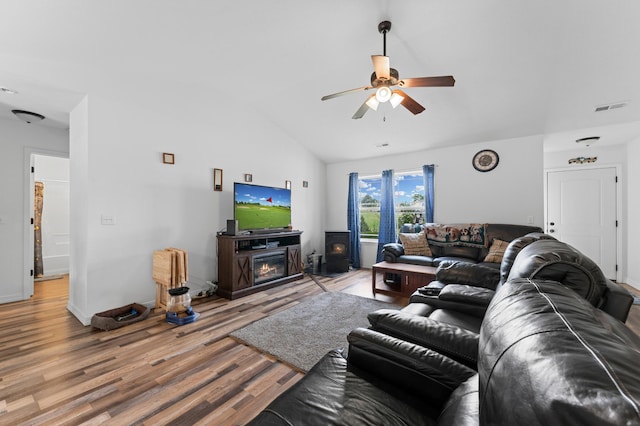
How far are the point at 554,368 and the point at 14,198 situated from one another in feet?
18.3

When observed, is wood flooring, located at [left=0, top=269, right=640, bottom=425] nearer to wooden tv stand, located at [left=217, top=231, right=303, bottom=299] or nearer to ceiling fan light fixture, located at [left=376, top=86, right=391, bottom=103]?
wooden tv stand, located at [left=217, top=231, right=303, bottom=299]

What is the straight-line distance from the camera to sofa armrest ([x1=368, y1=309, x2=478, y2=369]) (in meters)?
1.17

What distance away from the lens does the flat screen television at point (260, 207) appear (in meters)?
3.97

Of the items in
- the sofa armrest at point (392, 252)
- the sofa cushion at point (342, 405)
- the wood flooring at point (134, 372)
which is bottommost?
the wood flooring at point (134, 372)

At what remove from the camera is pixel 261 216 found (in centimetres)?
430

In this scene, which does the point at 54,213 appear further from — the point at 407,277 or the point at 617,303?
the point at 617,303

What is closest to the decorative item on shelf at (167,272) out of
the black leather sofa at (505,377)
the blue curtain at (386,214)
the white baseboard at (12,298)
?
the white baseboard at (12,298)

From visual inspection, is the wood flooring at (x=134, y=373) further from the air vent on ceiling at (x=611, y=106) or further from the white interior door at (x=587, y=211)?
the white interior door at (x=587, y=211)

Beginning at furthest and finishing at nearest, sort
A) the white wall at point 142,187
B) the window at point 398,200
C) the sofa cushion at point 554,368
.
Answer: the window at point 398,200 < the white wall at point 142,187 < the sofa cushion at point 554,368

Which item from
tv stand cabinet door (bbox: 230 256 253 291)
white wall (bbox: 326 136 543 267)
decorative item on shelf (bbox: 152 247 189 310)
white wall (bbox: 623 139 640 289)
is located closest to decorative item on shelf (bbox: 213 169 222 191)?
tv stand cabinet door (bbox: 230 256 253 291)

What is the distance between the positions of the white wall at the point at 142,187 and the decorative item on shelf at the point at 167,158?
59mm

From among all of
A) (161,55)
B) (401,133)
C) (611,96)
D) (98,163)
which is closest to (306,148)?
(401,133)

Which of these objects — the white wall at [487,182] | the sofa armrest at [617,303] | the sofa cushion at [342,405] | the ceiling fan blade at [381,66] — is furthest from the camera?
the white wall at [487,182]

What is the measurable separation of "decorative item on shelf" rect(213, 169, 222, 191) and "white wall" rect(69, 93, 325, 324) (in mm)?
61
